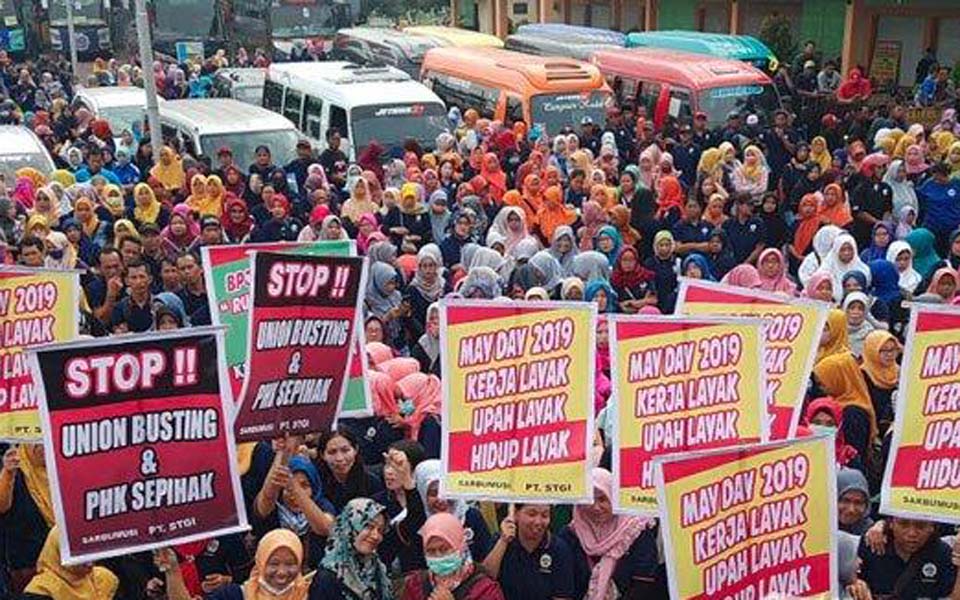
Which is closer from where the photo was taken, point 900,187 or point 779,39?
point 900,187

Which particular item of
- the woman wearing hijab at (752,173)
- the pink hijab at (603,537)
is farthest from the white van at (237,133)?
the pink hijab at (603,537)

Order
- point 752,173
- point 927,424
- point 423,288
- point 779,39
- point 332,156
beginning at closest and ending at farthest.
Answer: point 927,424
point 423,288
point 752,173
point 332,156
point 779,39

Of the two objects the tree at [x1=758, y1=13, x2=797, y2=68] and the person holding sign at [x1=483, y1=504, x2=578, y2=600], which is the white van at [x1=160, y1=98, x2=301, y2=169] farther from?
the tree at [x1=758, y1=13, x2=797, y2=68]

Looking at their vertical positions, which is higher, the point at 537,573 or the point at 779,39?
the point at 779,39

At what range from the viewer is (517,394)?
4.83 metres

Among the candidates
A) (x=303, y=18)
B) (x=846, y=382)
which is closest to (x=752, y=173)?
(x=846, y=382)

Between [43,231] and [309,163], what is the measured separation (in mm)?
3480

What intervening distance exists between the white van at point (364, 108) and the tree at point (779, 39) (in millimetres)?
11051

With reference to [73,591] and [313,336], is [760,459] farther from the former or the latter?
[73,591]

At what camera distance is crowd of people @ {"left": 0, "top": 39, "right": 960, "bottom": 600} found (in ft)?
14.9

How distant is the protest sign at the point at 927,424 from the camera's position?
14.7 ft

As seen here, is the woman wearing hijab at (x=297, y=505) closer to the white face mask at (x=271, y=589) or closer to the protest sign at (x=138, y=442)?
the protest sign at (x=138, y=442)

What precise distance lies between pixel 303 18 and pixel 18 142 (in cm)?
1520

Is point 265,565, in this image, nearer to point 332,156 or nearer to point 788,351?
point 788,351
